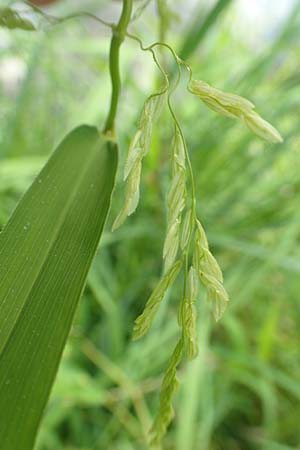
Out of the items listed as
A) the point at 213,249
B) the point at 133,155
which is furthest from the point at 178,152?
the point at 213,249

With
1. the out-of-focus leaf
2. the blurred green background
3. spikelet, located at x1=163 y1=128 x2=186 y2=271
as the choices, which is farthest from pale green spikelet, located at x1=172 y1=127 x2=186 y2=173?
the blurred green background

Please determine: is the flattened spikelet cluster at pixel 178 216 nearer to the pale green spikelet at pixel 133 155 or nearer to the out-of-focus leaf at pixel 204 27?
the pale green spikelet at pixel 133 155

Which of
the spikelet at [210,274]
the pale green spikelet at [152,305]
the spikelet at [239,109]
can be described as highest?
the spikelet at [239,109]

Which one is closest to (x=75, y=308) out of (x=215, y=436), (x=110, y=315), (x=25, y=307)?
(x=25, y=307)

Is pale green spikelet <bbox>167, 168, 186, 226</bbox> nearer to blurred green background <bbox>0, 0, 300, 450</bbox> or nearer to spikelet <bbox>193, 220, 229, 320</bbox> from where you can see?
spikelet <bbox>193, 220, 229, 320</bbox>

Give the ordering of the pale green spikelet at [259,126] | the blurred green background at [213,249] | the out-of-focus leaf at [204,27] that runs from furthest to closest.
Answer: the blurred green background at [213,249] < the out-of-focus leaf at [204,27] < the pale green spikelet at [259,126]

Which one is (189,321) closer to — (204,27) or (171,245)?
(171,245)

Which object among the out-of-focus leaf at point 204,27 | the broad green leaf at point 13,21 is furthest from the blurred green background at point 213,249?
the broad green leaf at point 13,21
